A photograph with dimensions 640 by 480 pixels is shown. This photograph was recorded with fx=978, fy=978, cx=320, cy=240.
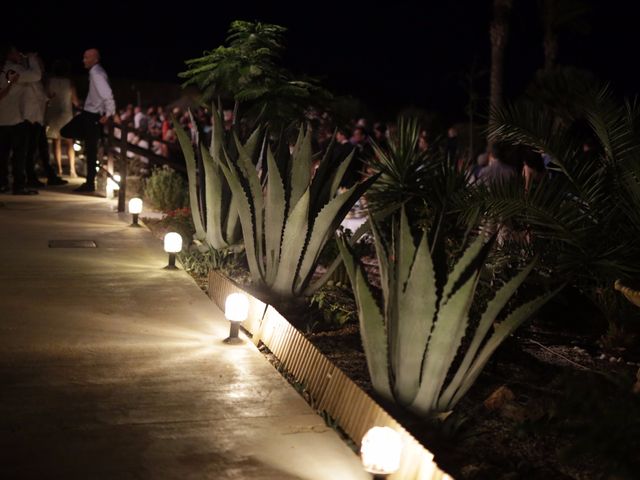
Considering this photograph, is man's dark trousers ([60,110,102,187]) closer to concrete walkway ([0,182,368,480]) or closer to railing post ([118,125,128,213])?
railing post ([118,125,128,213])

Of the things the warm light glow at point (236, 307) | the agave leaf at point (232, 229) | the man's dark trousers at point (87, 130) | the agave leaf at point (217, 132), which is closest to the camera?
the warm light glow at point (236, 307)

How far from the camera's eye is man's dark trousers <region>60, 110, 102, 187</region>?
538 inches

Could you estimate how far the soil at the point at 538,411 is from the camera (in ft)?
10.7

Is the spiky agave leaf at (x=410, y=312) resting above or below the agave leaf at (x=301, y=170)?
below

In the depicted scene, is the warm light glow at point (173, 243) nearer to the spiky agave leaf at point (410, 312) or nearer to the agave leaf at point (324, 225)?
the agave leaf at point (324, 225)

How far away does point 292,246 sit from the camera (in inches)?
289

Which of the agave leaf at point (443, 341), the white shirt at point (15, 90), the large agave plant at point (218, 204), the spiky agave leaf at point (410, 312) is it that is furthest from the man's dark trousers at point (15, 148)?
the agave leaf at point (443, 341)

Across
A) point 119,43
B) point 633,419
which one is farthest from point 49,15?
point 119,43

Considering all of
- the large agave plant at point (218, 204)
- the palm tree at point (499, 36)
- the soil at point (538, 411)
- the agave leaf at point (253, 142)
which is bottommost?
the soil at point (538, 411)

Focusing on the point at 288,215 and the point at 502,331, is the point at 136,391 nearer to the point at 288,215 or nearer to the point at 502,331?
the point at 502,331

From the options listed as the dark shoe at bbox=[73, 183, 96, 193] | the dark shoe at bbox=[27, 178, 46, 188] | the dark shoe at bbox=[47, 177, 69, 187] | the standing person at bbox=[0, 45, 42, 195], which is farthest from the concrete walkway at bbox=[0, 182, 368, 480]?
the dark shoe at bbox=[47, 177, 69, 187]

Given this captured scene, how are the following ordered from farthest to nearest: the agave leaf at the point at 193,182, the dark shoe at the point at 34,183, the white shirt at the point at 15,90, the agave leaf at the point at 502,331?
the dark shoe at the point at 34,183 < the white shirt at the point at 15,90 < the agave leaf at the point at 193,182 < the agave leaf at the point at 502,331

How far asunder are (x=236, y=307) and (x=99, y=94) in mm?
8011

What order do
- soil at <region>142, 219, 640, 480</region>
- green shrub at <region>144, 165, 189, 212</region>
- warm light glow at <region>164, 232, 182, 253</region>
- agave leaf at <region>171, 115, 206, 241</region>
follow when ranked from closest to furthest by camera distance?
soil at <region>142, 219, 640, 480</region>, warm light glow at <region>164, 232, 182, 253</region>, agave leaf at <region>171, 115, 206, 241</region>, green shrub at <region>144, 165, 189, 212</region>
